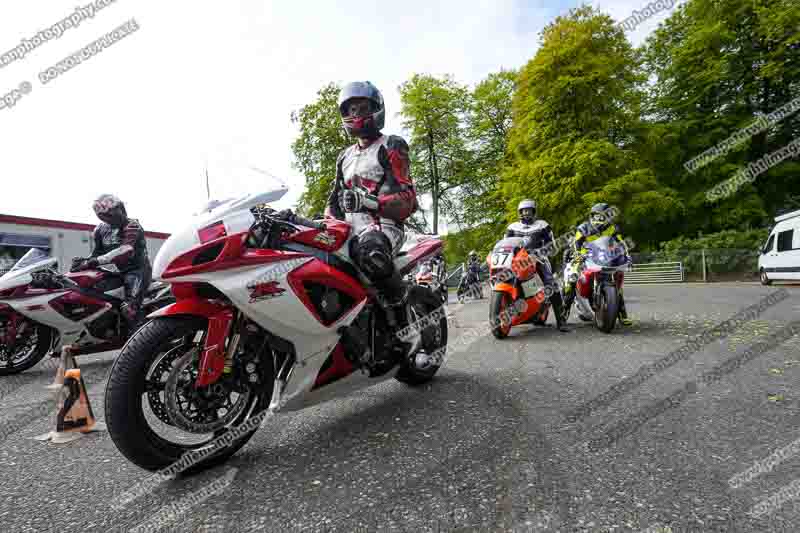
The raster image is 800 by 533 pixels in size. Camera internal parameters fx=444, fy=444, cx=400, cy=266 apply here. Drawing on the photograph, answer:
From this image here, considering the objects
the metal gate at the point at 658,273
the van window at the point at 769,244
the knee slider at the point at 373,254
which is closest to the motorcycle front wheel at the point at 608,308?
the knee slider at the point at 373,254

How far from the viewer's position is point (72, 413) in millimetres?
2793

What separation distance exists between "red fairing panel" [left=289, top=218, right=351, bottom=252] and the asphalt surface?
1.10 metres

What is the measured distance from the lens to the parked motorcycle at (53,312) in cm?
493

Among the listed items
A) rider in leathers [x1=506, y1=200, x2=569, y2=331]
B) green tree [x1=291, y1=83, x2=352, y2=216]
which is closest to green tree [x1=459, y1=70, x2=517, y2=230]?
green tree [x1=291, y1=83, x2=352, y2=216]

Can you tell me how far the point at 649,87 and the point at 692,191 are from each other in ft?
22.1

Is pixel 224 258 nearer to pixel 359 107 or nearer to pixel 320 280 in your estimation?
pixel 320 280

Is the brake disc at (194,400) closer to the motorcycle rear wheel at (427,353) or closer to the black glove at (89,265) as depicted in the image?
the motorcycle rear wheel at (427,353)

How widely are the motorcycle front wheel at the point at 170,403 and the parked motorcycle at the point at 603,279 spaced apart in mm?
4820

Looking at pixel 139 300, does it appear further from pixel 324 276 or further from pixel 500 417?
pixel 500 417

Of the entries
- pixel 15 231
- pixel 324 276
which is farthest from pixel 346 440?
pixel 15 231

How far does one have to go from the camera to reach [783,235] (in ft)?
48.3

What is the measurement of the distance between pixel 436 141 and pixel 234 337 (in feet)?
91.8

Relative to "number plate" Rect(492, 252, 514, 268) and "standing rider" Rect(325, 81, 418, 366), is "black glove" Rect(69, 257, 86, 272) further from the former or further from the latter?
"number plate" Rect(492, 252, 514, 268)

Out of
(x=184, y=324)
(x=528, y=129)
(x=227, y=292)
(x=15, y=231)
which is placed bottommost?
(x=184, y=324)
